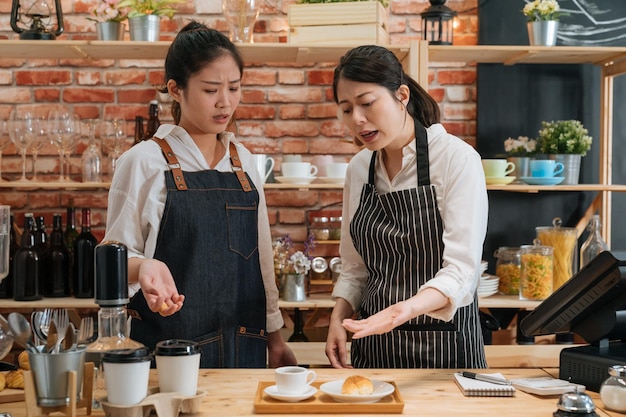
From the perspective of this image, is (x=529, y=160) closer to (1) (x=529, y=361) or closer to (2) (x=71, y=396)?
(1) (x=529, y=361)

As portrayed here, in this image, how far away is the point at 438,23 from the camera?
3.38 m

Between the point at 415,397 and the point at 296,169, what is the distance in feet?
5.63

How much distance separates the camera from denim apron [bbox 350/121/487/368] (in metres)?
2.18

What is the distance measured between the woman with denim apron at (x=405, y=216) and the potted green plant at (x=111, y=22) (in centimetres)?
139

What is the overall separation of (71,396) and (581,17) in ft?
9.66

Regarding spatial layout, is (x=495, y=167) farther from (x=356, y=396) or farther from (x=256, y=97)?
(x=356, y=396)

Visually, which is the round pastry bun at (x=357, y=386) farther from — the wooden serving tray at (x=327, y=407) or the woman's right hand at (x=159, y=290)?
the woman's right hand at (x=159, y=290)

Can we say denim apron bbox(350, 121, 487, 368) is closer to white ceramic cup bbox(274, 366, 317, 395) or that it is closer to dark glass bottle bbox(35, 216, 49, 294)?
white ceramic cup bbox(274, 366, 317, 395)

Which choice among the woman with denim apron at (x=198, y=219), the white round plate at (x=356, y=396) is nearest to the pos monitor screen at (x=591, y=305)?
the white round plate at (x=356, y=396)

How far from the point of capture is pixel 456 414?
1.58m

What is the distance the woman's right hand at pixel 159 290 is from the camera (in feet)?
5.95

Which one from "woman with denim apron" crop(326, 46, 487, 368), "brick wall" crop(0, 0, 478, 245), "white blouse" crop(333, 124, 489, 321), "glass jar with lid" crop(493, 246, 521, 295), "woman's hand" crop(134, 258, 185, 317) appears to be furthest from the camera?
"brick wall" crop(0, 0, 478, 245)

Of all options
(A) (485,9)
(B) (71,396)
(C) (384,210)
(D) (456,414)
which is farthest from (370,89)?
(A) (485,9)

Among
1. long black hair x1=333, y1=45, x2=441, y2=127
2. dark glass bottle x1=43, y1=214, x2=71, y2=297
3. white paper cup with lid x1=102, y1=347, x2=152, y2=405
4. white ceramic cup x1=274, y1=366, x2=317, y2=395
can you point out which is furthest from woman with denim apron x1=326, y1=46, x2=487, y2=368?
dark glass bottle x1=43, y1=214, x2=71, y2=297
